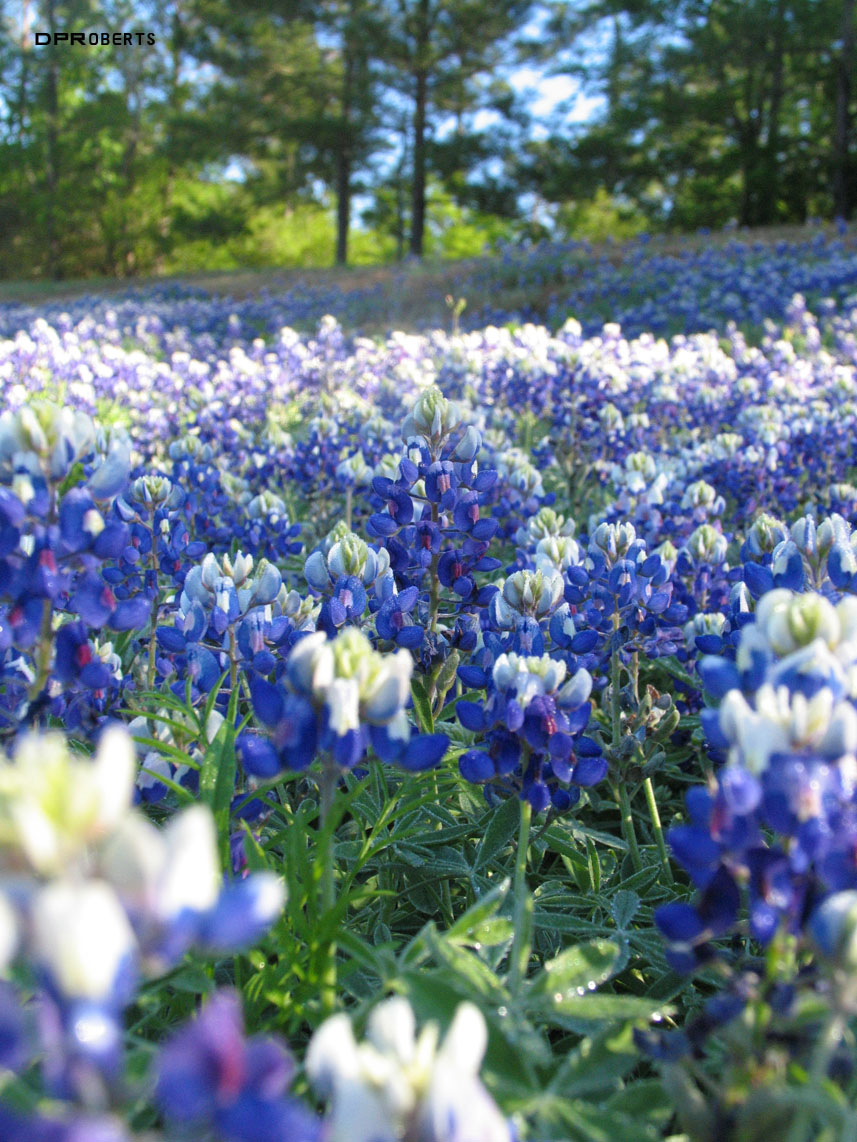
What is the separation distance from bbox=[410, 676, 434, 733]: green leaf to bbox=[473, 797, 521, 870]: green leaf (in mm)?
276

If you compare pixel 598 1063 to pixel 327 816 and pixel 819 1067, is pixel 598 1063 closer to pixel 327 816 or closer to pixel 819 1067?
pixel 819 1067

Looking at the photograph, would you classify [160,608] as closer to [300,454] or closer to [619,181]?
[300,454]

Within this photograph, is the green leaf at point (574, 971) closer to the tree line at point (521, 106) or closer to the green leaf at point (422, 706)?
the green leaf at point (422, 706)

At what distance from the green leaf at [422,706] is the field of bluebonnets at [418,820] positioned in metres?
0.01

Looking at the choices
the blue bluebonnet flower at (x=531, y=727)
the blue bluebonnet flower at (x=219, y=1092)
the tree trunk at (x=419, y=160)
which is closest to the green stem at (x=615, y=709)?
the blue bluebonnet flower at (x=531, y=727)

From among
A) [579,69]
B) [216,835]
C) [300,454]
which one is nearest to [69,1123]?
[216,835]

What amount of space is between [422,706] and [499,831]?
35cm

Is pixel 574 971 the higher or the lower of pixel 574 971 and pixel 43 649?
Answer: the lower

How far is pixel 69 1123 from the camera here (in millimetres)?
626

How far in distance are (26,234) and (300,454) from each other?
124ft

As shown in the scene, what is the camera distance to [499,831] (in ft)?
5.91

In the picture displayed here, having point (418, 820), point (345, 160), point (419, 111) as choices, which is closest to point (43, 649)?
point (418, 820)

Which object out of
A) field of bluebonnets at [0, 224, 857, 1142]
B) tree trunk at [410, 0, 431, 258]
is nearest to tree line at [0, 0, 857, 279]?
tree trunk at [410, 0, 431, 258]

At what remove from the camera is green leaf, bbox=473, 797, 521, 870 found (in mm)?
1776
